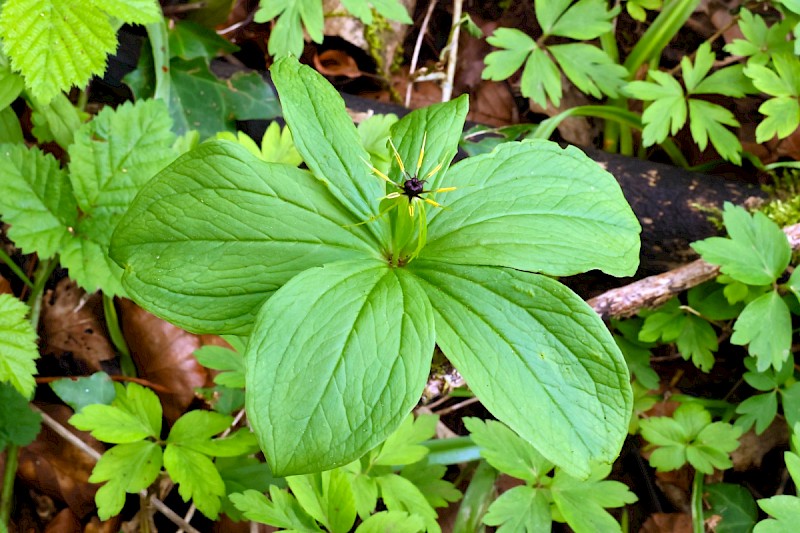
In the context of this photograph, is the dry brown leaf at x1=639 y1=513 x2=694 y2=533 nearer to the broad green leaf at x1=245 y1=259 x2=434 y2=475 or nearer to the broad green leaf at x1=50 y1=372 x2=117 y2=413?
the broad green leaf at x1=245 y1=259 x2=434 y2=475

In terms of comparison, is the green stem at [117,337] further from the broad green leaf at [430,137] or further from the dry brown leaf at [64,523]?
the broad green leaf at [430,137]

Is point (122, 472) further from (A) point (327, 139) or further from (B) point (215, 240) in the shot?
(A) point (327, 139)

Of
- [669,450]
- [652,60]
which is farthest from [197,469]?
[652,60]

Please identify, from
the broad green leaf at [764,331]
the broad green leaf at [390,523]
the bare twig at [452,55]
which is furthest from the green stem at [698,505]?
the bare twig at [452,55]

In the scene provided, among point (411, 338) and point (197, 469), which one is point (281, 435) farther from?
point (197, 469)

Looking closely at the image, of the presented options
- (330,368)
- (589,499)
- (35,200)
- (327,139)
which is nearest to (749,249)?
(589,499)

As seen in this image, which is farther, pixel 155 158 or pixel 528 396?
pixel 155 158

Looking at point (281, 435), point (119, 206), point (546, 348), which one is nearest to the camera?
point (281, 435)
